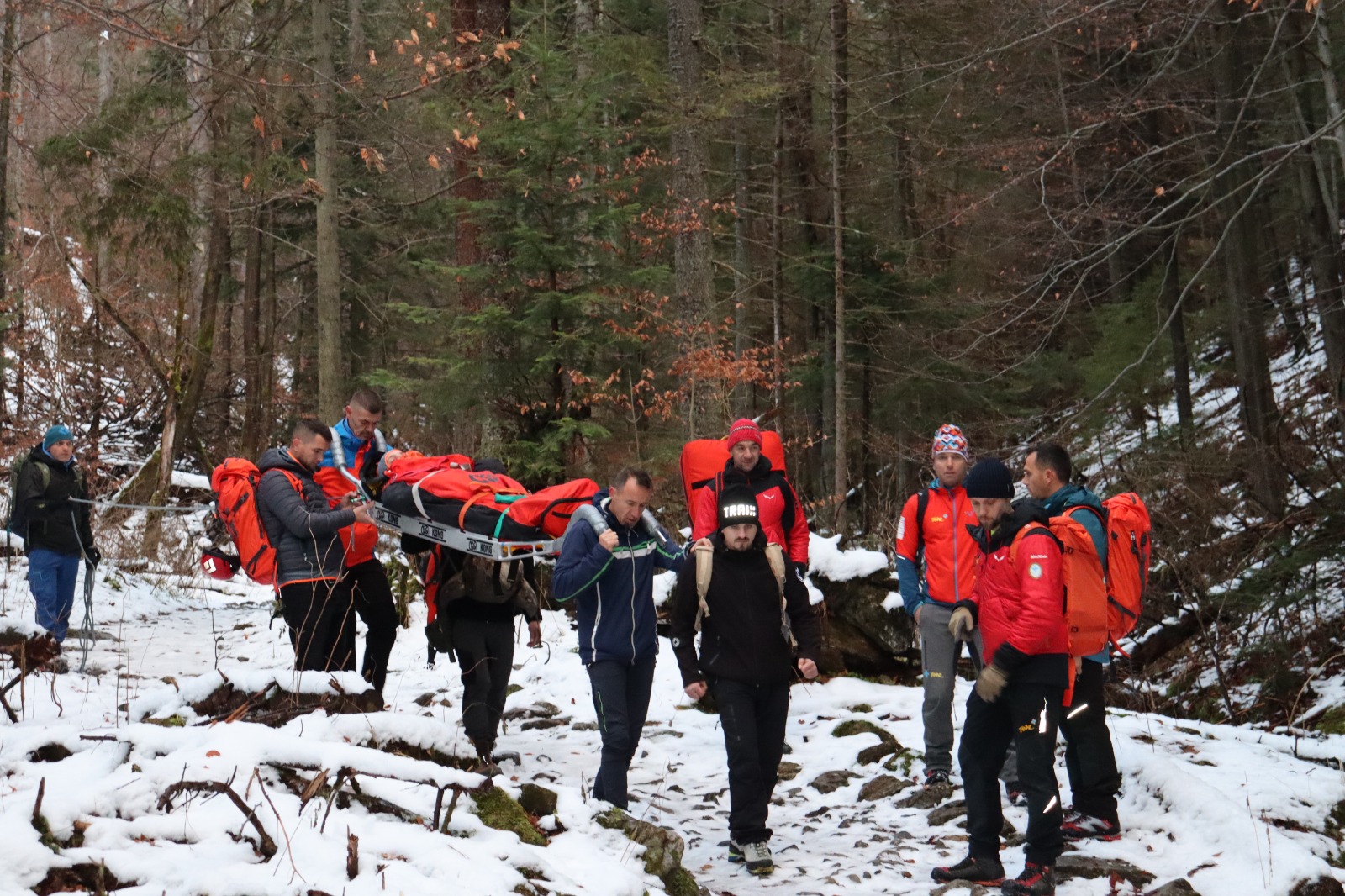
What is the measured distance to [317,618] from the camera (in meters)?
6.48

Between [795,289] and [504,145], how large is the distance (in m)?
9.42

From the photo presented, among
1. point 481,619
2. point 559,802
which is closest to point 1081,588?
point 559,802

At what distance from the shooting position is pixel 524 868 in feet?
13.9

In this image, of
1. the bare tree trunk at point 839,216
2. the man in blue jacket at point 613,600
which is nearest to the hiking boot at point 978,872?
the man in blue jacket at point 613,600

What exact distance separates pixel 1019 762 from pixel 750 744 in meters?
1.45

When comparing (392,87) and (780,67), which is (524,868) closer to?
(392,87)

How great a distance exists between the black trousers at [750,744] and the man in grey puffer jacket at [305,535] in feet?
7.81

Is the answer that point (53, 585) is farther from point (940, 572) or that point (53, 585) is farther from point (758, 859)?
point (940, 572)

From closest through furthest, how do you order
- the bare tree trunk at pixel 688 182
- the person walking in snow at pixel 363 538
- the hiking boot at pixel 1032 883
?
the hiking boot at pixel 1032 883, the person walking in snow at pixel 363 538, the bare tree trunk at pixel 688 182

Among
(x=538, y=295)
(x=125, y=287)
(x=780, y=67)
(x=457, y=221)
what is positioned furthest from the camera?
(x=125, y=287)

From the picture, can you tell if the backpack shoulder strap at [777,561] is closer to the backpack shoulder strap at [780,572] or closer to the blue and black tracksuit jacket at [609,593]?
the backpack shoulder strap at [780,572]

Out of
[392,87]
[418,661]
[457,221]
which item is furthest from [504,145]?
[418,661]

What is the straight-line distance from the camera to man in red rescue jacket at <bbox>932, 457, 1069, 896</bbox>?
5.02 m

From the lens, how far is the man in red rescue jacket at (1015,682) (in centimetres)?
502
